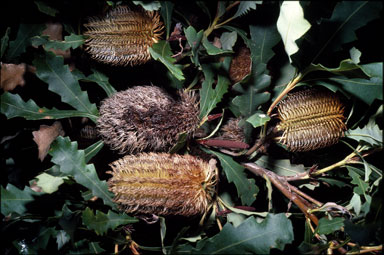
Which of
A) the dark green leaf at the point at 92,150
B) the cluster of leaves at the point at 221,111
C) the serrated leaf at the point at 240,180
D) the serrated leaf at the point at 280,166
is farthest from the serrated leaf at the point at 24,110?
the serrated leaf at the point at 280,166

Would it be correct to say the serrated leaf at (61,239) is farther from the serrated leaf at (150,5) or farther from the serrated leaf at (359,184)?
the serrated leaf at (359,184)

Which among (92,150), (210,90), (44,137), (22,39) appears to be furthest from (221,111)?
(22,39)

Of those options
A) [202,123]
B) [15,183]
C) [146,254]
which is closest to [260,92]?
[202,123]

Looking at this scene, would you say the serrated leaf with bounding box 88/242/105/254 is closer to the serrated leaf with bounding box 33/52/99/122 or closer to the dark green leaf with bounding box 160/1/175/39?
the serrated leaf with bounding box 33/52/99/122

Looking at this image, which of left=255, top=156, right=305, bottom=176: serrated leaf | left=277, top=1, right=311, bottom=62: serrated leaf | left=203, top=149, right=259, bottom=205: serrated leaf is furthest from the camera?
left=255, top=156, right=305, bottom=176: serrated leaf

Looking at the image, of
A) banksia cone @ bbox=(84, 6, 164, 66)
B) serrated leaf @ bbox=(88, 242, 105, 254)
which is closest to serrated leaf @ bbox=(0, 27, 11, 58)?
banksia cone @ bbox=(84, 6, 164, 66)

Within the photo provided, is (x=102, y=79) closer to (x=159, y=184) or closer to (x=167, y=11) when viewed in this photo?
(x=167, y=11)

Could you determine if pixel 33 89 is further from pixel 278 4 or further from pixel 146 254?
pixel 278 4
